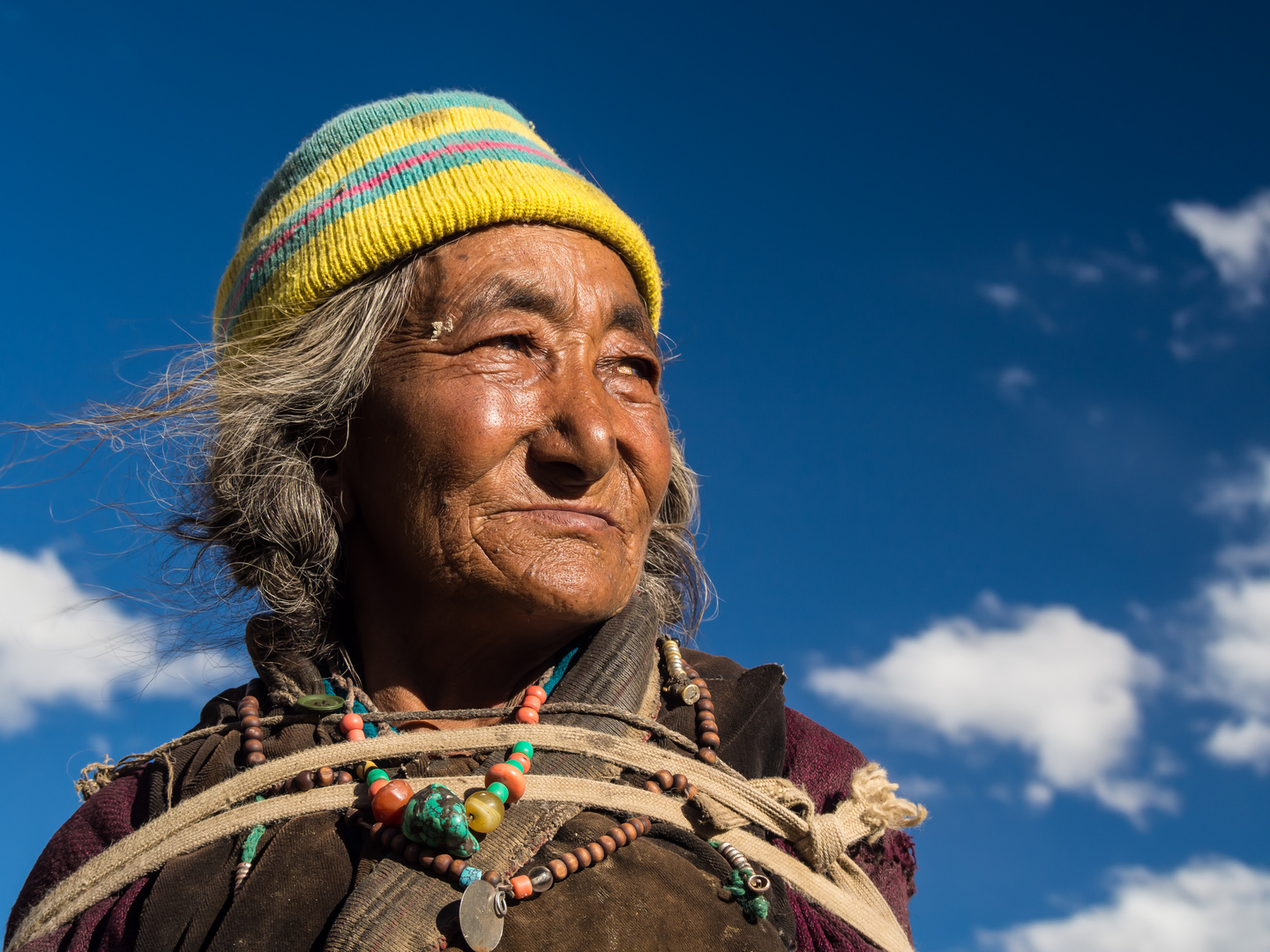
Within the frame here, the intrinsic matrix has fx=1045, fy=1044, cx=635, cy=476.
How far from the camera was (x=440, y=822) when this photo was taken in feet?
5.60

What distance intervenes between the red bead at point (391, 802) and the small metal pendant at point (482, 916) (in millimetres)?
220

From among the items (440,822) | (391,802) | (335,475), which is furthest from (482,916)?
(335,475)

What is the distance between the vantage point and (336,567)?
8.64 feet

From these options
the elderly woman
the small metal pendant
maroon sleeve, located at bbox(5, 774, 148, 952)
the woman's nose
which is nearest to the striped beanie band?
the elderly woman

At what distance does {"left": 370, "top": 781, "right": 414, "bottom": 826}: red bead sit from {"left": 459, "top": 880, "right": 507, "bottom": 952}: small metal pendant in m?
0.22

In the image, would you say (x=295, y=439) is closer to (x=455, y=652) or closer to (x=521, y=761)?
(x=455, y=652)

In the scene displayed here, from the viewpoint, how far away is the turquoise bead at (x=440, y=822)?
1.70 m

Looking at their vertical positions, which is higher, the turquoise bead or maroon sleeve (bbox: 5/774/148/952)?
the turquoise bead

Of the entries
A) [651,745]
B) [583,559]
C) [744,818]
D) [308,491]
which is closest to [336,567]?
[308,491]

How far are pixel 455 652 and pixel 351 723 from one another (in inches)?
12.2

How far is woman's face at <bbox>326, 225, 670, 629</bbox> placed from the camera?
7.22 feet

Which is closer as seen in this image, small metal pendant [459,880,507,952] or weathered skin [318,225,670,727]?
small metal pendant [459,880,507,952]

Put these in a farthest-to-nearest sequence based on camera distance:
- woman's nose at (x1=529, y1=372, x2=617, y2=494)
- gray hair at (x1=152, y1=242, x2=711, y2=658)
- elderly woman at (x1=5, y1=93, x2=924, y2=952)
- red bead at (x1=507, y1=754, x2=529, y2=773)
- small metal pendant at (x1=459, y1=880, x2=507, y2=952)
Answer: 1. gray hair at (x1=152, y1=242, x2=711, y2=658)
2. woman's nose at (x1=529, y1=372, x2=617, y2=494)
3. red bead at (x1=507, y1=754, x2=529, y2=773)
4. elderly woman at (x1=5, y1=93, x2=924, y2=952)
5. small metal pendant at (x1=459, y1=880, x2=507, y2=952)

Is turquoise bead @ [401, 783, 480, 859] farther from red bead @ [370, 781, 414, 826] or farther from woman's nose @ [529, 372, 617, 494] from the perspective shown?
woman's nose @ [529, 372, 617, 494]
